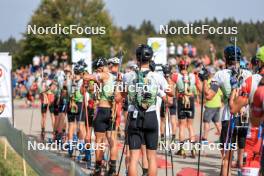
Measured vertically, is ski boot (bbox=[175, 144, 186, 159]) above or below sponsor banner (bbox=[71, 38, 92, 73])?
below

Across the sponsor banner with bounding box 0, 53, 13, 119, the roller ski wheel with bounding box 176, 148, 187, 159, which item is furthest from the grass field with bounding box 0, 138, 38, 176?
the roller ski wheel with bounding box 176, 148, 187, 159

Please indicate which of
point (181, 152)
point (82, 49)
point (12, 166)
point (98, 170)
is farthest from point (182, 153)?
point (82, 49)

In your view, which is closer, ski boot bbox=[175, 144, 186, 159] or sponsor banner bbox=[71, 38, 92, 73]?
ski boot bbox=[175, 144, 186, 159]

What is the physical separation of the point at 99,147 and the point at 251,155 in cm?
428

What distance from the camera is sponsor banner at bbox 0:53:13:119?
12.5 m

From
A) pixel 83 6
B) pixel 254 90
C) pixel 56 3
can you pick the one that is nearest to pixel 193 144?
pixel 254 90

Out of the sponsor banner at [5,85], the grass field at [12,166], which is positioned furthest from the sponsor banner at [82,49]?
the grass field at [12,166]

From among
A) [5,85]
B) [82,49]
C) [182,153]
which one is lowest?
[182,153]

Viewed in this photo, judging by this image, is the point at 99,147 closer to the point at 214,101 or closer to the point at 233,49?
the point at 233,49

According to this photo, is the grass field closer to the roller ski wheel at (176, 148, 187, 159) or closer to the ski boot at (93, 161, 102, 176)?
the ski boot at (93, 161, 102, 176)

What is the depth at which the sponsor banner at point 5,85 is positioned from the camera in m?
12.5

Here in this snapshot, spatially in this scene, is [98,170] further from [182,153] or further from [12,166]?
[182,153]

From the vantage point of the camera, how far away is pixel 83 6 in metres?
45.2

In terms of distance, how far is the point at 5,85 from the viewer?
1259cm
